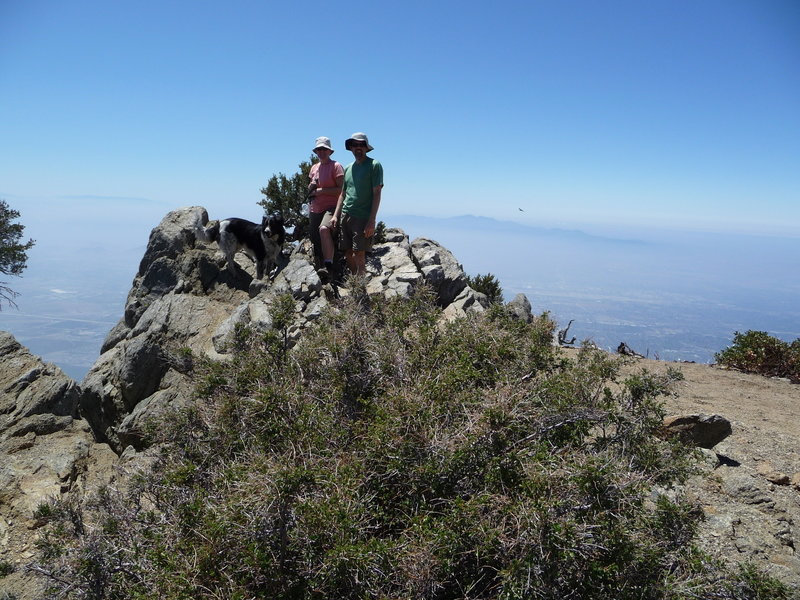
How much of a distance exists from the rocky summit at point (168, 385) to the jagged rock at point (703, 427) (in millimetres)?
14

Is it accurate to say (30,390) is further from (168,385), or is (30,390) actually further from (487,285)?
(487,285)

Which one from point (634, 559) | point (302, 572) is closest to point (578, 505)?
point (634, 559)

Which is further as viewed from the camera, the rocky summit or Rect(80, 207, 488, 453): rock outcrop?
Rect(80, 207, 488, 453): rock outcrop

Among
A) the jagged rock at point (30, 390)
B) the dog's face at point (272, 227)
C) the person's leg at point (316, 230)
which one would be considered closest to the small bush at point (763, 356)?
the person's leg at point (316, 230)

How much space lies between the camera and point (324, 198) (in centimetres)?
851

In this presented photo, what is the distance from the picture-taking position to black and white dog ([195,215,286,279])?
29.9 feet

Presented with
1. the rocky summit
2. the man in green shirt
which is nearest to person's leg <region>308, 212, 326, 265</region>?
the rocky summit

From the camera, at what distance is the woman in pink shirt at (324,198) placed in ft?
26.7

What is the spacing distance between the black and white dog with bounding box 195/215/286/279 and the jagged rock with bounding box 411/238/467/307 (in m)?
2.87

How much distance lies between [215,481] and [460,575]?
1.87 meters

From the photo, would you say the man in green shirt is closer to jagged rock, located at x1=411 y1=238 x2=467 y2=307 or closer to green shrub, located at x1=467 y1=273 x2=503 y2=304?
jagged rock, located at x1=411 y1=238 x2=467 y2=307

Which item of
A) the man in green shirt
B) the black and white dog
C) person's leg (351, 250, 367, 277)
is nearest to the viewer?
the man in green shirt

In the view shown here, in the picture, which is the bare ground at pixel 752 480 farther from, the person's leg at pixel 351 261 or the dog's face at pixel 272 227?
the dog's face at pixel 272 227

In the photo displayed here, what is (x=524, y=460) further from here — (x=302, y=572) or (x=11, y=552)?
(x=11, y=552)
